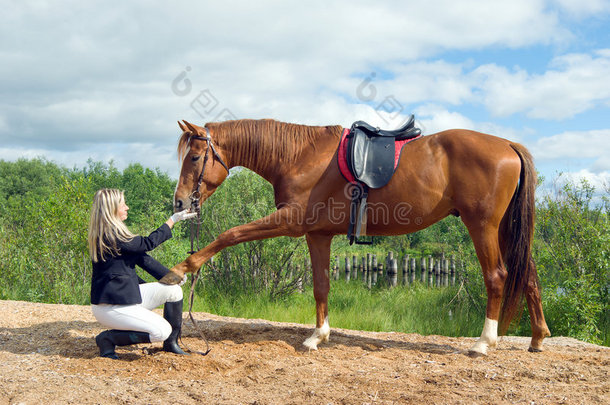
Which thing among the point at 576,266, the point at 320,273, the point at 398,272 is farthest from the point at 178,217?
the point at 398,272

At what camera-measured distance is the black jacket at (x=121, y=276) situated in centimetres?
404

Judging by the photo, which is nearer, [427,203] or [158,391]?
[158,391]

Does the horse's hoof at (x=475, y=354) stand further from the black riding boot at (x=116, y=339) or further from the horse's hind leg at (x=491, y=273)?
the black riding boot at (x=116, y=339)

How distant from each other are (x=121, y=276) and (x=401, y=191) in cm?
276

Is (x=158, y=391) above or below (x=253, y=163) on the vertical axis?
below

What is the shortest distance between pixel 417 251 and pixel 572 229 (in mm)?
15014

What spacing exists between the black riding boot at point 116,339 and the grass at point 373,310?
3.25 m

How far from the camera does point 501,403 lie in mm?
3193

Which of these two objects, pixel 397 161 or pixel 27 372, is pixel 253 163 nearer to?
pixel 397 161

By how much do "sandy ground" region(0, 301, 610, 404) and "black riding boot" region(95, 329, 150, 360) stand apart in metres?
0.11

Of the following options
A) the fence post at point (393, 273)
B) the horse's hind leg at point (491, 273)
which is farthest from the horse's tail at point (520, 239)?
the fence post at point (393, 273)

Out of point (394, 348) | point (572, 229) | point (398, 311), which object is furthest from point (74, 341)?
point (572, 229)

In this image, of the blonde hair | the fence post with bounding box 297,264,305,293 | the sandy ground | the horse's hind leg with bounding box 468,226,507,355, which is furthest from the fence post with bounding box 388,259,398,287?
the blonde hair

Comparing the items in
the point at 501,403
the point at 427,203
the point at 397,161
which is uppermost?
the point at 397,161
